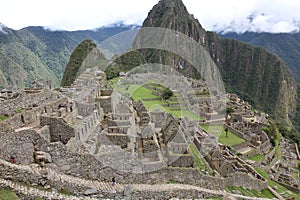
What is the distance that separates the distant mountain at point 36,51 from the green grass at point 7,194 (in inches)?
1704

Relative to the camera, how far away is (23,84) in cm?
5897

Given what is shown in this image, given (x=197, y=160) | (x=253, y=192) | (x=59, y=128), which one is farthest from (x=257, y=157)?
(x=59, y=128)

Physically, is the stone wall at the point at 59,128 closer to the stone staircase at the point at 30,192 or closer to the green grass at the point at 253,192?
the stone staircase at the point at 30,192

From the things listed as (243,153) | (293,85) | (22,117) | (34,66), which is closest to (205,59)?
(293,85)

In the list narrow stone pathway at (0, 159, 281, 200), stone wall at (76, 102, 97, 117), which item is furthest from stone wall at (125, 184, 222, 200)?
stone wall at (76, 102, 97, 117)

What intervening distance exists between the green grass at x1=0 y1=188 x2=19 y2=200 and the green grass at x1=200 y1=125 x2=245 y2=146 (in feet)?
82.2

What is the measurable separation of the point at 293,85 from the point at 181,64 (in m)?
92.0

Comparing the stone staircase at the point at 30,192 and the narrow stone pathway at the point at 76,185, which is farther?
the narrow stone pathway at the point at 76,185

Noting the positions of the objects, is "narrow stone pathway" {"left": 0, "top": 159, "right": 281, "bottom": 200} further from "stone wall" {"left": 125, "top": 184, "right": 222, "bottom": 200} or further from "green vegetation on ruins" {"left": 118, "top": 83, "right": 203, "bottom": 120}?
"green vegetation on ruins" {"left": 118, "top": 83, "right": 203, "bottom": 120}

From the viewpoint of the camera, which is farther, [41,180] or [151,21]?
[151,21]

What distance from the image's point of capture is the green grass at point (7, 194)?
7199 millimetres

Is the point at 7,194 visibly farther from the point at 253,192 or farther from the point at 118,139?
the point at 253,192

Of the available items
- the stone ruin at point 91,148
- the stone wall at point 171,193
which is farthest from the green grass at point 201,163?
the stone wall at point 171,193

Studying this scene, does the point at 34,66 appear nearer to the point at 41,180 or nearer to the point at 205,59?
the point at 41,180
